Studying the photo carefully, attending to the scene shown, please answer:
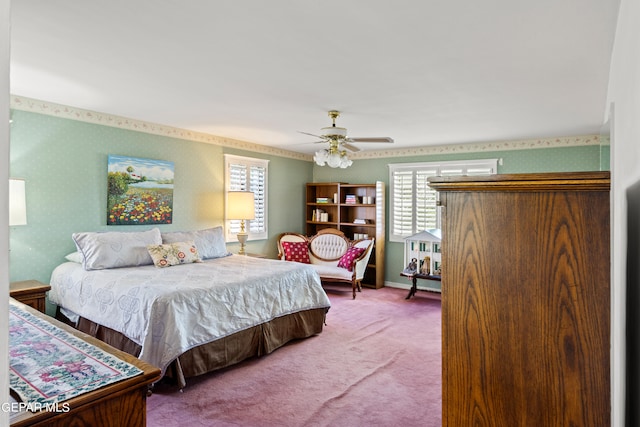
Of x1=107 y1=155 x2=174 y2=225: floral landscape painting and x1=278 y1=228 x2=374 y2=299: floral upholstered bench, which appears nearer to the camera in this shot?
x1=107 y1=155 x2=174 y2=225: floral landscape painting

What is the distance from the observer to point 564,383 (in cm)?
94

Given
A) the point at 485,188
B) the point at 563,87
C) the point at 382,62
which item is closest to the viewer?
the point at 485,188

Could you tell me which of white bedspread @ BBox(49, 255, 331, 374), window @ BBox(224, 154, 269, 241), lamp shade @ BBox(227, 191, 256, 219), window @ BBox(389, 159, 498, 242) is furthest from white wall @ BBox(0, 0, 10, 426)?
window @ BBox(389, 159, 498, 242)

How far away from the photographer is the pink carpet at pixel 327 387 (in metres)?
2.58

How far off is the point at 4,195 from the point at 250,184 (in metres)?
5.87

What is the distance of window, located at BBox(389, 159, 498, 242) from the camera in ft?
20.5

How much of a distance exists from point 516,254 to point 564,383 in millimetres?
330

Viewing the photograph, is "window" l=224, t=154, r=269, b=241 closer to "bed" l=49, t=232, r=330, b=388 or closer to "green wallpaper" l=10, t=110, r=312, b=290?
"green wallpaper" l=10, t=110, r=312, b=290

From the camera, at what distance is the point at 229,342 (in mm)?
3328

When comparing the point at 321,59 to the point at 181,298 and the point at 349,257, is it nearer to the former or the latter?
the point at 181,298

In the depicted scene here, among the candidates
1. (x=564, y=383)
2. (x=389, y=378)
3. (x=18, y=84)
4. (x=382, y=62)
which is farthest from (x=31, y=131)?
(x=564, y=383)

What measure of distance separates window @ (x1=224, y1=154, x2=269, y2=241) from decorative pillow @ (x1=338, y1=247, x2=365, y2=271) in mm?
1397

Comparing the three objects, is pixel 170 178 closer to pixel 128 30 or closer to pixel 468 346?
pixel 128 30

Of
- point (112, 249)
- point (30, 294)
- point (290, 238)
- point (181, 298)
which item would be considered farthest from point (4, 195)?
point (290, 238)
